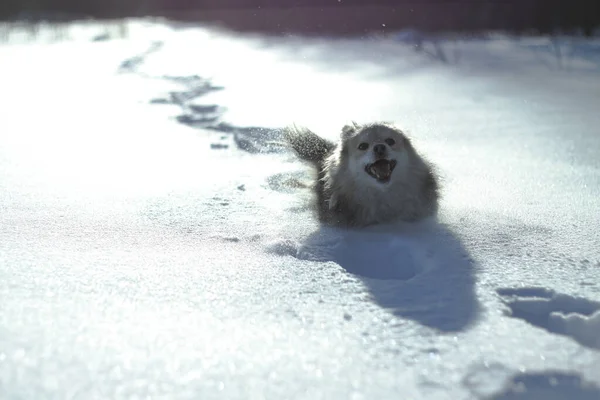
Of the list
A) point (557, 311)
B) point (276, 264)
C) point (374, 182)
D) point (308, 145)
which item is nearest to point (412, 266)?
point (276, 264)

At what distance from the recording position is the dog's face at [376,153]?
3.13 metres

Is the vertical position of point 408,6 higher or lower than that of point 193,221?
higher

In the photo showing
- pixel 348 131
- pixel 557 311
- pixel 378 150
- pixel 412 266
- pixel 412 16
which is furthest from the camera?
pixel 412 16

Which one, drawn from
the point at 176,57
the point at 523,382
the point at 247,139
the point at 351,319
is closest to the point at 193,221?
the point at 351,319

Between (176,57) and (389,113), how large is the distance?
6525mm

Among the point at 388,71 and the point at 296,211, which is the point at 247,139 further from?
the point at 388,71

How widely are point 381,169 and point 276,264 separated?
3.88ft

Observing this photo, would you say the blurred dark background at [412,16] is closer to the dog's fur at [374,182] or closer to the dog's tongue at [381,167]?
the dog's fur at [374,182]

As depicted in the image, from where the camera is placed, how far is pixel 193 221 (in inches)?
110

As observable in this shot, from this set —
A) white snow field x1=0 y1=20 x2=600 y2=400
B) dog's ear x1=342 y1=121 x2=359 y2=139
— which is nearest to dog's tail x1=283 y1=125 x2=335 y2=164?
white snow field x1=0 y1=20 x2=600 y2=400

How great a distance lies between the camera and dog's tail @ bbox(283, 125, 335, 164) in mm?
3839

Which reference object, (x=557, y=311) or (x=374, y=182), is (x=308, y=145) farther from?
Result: (x=557, y=311)

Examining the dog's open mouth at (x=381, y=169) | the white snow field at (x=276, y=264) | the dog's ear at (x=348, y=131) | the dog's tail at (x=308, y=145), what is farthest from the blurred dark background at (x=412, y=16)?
the dog's open mouth at (x=381, y=169)

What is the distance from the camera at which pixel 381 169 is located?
314 cm
